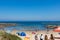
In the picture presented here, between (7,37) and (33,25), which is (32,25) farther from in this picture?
(7,37)

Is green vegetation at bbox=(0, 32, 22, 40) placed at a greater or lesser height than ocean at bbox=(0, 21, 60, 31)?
lesser

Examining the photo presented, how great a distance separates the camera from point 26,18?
2010 mm

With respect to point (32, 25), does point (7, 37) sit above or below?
below

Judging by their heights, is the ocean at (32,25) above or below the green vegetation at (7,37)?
above

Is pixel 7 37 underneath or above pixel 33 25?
underneath

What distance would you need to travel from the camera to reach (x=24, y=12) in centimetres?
203

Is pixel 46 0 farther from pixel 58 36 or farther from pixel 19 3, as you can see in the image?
→ pixel 58 36

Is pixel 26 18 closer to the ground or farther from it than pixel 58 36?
farther from it

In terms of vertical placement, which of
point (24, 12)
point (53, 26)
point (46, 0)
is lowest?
point (53, 26)

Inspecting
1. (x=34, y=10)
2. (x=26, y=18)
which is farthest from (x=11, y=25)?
A: (x=34, y=10)

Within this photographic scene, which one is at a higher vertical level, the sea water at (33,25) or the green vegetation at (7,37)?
the sea water at (33,25)

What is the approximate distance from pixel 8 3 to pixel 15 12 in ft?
0.47

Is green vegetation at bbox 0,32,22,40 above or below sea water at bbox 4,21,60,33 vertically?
below

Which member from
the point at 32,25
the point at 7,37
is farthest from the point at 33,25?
the point at 7,37
